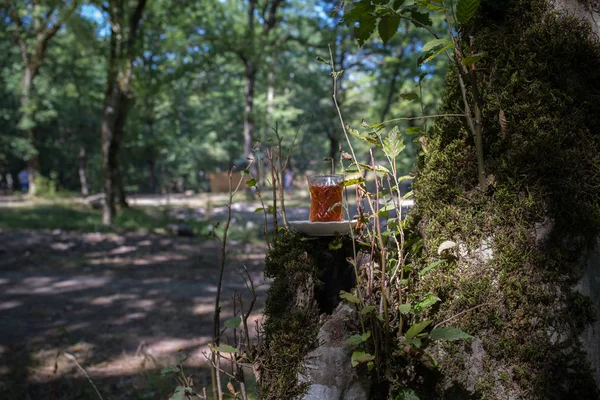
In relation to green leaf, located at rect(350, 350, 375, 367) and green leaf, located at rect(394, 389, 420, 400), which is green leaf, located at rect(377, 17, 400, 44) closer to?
green leaf, located at rect(350, 350, 375, 367)

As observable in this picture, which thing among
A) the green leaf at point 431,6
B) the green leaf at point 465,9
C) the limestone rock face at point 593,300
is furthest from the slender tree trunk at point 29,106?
the limestone rock face at point 593,300

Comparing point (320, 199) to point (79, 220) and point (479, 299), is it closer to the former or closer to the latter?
point (479, 299)

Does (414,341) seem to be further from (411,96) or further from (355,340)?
(411,96)

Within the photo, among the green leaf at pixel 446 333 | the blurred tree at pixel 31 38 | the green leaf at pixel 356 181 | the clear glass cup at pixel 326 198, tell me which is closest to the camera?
the green leaf at pixel 446 333

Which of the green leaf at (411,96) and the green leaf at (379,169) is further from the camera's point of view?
the green leaf at (411,96)

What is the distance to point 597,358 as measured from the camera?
1.44m

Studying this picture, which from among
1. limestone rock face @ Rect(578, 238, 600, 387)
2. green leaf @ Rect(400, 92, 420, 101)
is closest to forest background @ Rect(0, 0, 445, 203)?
green leaf @ Rect(400, 92, 420, 101)

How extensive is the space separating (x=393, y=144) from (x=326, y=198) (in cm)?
39

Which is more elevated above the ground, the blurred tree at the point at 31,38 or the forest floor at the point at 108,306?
the blurred tree at the point at 31,38

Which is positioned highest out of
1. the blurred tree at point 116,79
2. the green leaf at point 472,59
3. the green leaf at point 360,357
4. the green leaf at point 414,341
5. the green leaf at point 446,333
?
the blurred tree at point 116,79

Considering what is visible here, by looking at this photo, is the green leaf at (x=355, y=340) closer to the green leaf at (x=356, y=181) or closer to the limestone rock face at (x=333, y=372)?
the limestone rock face at (x=333, y=372)

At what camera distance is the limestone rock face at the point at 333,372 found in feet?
5.06

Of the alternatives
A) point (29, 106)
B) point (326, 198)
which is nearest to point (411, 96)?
point (326, 198)

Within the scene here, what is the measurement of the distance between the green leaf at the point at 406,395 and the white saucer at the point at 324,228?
56cm
